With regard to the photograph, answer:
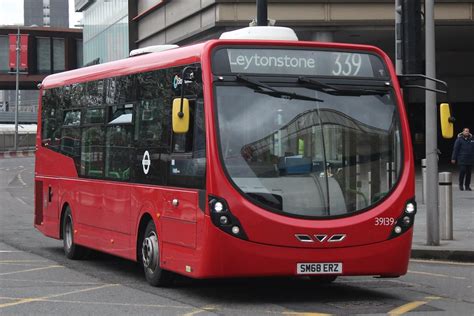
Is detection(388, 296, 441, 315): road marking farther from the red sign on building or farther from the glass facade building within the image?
the red sign on building

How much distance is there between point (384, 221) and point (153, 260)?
108 inches

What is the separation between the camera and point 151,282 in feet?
37.5

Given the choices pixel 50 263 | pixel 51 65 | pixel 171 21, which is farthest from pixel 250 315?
pixel 51 65

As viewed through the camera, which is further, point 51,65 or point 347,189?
point 51,65

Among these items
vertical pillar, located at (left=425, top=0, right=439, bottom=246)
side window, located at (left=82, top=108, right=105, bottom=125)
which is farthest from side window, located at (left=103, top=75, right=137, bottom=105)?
vertical pillar, located at (left=425, top=0, right=439, bottom=246)

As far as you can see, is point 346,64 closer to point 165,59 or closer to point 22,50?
point 165,59

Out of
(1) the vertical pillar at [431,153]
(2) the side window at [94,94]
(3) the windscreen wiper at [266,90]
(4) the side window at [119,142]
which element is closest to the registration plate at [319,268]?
(3) the windscreen wiper at [266,90]

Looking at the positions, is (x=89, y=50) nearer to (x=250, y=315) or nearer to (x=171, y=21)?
(x=171, y=21)

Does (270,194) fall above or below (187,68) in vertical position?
below

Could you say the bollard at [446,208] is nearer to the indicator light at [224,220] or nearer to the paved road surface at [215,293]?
the paved road surface at [215,293]

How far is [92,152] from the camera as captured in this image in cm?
1397

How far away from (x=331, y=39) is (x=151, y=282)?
24129 millimetres

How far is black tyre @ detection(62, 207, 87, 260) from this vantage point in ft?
48.6

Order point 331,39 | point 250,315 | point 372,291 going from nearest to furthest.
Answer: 1. point 250,315
2. point 372,291
3. point 331,39
